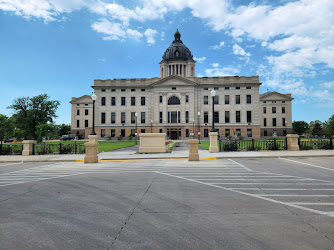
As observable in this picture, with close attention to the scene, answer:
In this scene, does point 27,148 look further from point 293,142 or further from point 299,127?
point 299,127

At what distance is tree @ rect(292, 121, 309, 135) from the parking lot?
311ft

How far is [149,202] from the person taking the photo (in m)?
5.16

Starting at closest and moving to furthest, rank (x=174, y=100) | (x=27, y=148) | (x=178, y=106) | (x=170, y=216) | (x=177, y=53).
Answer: (x=170, y=216), (x=27, y=148), (x=178, y=106), (x=174, y=100), (x=177, y=53)

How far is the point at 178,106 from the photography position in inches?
2269

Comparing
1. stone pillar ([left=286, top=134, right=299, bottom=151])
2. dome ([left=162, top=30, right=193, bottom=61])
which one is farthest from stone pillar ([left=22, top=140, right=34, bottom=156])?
dome ([left=162, top=30, right=193, bottom=61])

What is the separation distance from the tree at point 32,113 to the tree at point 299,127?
303ft

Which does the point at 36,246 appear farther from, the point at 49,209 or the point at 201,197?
the point at 201,197

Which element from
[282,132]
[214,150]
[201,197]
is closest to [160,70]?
[282,132]

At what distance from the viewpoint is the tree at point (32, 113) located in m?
60.9

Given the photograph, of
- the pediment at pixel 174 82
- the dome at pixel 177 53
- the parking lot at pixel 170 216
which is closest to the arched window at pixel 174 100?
the pediment at pixel 174 82

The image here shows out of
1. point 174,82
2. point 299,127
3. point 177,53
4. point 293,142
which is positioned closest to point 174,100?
point 174,82

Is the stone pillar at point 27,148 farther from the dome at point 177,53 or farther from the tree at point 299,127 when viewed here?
the tree at point 299,127

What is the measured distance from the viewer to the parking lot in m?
3.26

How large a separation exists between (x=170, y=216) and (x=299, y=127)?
100862 mm
